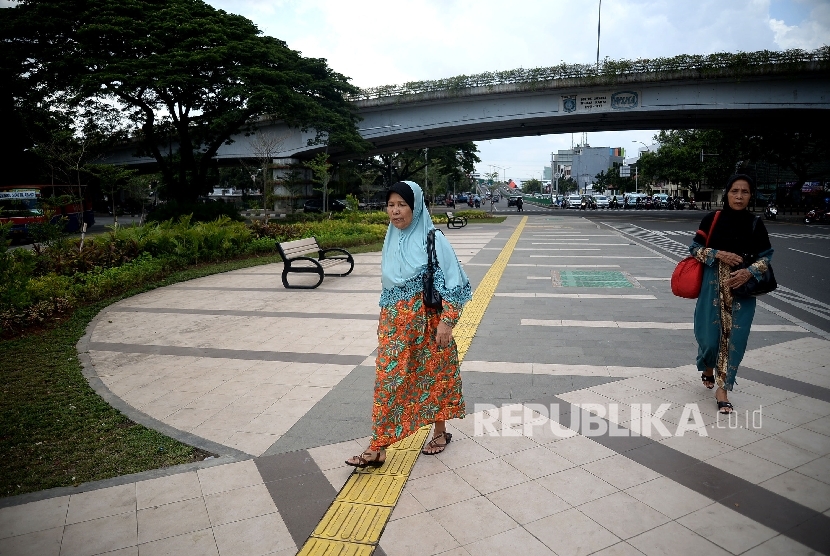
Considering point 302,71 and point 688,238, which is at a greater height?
point 302,71

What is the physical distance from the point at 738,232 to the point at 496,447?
2405mm

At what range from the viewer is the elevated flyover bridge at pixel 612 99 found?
25.5 meters

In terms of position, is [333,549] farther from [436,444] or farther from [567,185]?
[567,185]

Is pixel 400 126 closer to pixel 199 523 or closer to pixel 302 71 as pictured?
pixel 302 71

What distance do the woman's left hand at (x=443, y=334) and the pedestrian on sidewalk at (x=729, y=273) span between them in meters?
2.25

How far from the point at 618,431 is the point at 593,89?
27.3 meters

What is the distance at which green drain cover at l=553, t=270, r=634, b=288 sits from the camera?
31.6 ft

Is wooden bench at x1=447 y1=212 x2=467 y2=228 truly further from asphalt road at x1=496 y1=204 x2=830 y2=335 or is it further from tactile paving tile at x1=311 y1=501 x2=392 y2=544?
tactile paving tile at x1=311 y1=501 x2=392 y2=544

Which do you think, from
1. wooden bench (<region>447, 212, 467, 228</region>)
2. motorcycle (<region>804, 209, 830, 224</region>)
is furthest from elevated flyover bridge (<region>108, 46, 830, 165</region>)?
wooden bench (<region>447, 212, 467, 228</region>)

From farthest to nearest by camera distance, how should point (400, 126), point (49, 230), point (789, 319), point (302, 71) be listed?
point (400, 126), point (302, 71), point (49, 230), point (789, 319)

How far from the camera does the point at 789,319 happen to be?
702cm

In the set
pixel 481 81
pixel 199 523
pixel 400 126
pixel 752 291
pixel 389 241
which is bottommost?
pixel 199 523

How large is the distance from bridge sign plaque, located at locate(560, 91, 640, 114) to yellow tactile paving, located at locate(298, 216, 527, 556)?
27.6m

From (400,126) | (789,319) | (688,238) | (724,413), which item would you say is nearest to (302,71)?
(400,126)
